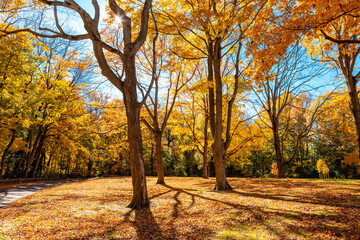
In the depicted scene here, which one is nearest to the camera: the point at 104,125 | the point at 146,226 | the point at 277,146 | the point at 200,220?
the point at 146,226

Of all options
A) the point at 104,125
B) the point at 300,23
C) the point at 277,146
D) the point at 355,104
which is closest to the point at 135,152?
the point at 300,23

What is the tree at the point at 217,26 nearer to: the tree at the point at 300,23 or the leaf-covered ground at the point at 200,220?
the tree at the point at 300,23

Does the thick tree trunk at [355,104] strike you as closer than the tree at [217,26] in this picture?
No

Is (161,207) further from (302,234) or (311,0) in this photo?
(311,0)

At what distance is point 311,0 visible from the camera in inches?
183

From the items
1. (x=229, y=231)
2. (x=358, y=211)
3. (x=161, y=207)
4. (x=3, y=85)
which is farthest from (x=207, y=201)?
(x=3, y=85)

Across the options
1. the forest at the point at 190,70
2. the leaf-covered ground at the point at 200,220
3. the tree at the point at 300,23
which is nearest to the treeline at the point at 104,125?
the forest at the point at 190,70

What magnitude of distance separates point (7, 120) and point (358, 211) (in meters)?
16.4

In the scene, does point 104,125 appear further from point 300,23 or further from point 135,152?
point 300,23

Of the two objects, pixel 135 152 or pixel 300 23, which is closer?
pixel 300 23

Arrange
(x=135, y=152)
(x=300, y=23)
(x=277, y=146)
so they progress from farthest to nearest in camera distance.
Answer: (x=277, y=146), (x=135, y=152), (x=300, y=23)

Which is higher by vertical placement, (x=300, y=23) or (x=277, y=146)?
(x=300, y=23)

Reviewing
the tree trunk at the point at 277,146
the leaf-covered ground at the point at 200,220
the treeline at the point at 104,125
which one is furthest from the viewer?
the tree trunk at the point at 277,146

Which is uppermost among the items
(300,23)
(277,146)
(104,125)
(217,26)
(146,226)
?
(217,26)
